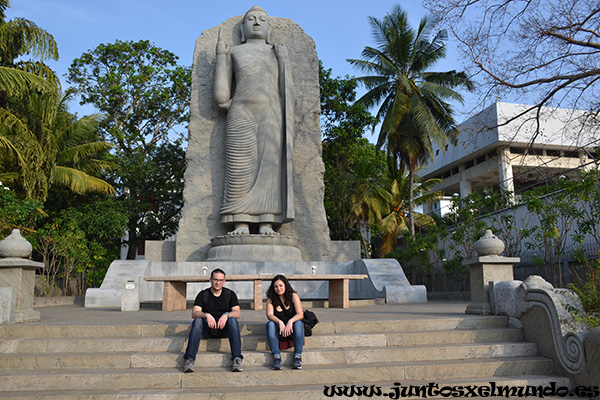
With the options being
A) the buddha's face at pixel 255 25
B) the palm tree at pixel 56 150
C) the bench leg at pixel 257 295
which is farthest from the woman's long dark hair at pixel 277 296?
the palm tree at pixel 56 150

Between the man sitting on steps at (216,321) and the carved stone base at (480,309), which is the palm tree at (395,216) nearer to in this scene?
the carved stone base at (480,309)

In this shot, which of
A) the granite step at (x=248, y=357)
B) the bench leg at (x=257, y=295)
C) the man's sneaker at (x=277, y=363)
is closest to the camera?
the man's sneaker at (x=277, y=363)

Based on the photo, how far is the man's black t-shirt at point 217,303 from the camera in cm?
523

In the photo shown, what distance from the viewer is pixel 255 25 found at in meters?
12.8

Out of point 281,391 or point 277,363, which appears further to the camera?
point 277,363

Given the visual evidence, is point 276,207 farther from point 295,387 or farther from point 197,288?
point 295,387

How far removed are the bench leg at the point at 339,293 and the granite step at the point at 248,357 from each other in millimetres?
3039

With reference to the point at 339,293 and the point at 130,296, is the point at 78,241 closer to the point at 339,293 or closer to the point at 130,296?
the point at 130,296

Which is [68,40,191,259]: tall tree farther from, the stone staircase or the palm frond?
the stone staircase

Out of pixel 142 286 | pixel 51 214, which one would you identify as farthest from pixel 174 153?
pixel 142 286

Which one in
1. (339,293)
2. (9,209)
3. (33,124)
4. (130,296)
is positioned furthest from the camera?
(33,124)

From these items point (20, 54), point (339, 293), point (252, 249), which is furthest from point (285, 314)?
point (20, 54)

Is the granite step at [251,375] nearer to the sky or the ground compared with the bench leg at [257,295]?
nearer to the ground

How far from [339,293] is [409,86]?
1348 centimetres
